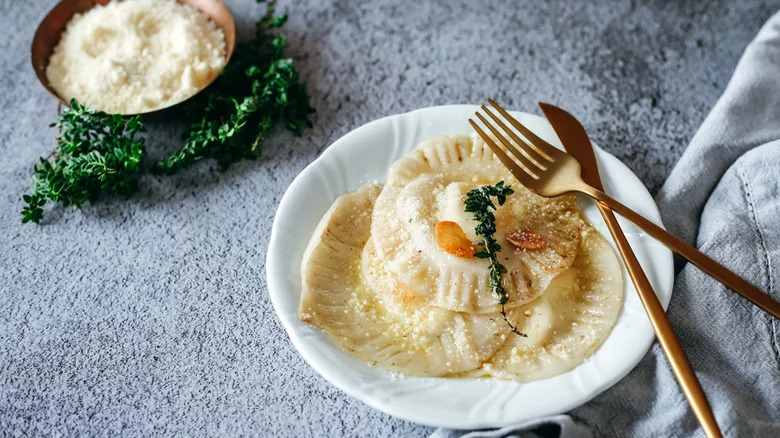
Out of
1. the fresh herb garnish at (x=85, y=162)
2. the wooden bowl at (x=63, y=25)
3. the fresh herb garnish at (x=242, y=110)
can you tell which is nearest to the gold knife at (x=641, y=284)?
the fresh herb garnish at (x=242, y=110)

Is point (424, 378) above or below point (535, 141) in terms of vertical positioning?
below

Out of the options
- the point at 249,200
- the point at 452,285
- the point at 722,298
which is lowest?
the point at 249,200

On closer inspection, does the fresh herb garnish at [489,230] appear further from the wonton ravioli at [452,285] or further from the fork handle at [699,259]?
the fork handle at [699,259]

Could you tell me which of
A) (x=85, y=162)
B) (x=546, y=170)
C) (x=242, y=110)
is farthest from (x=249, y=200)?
(x=546, y=170)

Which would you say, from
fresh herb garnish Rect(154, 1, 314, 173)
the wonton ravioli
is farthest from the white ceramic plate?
fresh herb garnish Rect(154, 1, 314, 173)

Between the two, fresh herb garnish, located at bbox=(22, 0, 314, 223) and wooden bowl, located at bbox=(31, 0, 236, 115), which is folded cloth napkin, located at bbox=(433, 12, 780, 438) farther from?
wooden bowl, located at bbox=(31, 0, 236, 115)

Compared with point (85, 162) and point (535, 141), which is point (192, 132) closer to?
point (85, 162)
